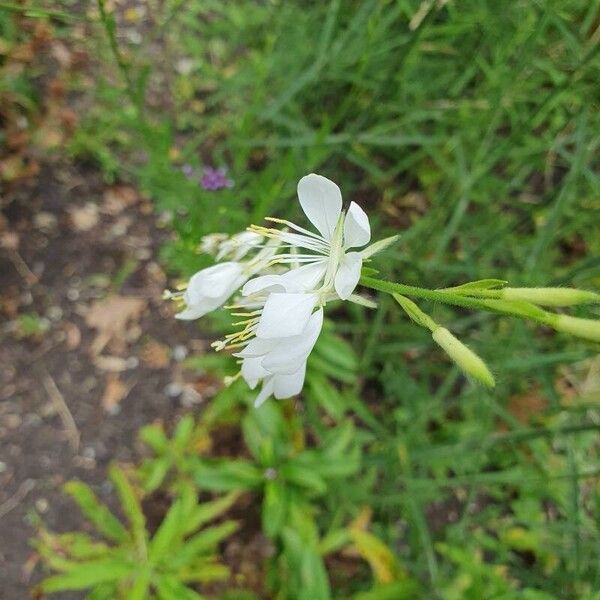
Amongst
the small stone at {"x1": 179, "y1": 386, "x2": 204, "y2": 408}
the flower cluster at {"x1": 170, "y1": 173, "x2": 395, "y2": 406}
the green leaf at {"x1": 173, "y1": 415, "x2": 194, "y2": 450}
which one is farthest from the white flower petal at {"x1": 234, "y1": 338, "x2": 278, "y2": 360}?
the small stone at {"x1": 179, "y1": 386, "x2": 204, "y2": 408}

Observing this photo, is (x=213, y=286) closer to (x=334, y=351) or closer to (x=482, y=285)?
(x=482, y=285)

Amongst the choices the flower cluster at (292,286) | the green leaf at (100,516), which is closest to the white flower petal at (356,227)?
the flower cluster at (292,286)

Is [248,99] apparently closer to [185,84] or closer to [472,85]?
[185,84]

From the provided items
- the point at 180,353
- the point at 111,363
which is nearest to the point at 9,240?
the point at 111,363

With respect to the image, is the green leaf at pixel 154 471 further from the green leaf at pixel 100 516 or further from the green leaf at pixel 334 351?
the green leaf at pixel 334 351

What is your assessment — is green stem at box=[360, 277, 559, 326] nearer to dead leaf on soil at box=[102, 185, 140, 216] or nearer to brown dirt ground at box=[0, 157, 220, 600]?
brown dirt ground at box=[0, 157, 220, 600]

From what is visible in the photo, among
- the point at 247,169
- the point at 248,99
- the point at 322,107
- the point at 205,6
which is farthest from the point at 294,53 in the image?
the point at 205,6
